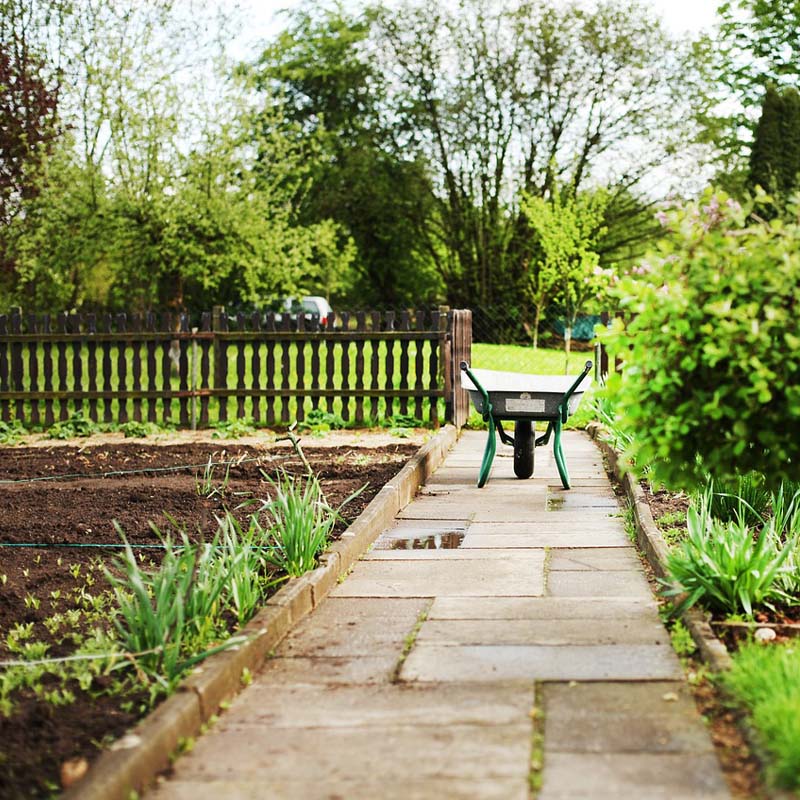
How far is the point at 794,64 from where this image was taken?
3397 centimetres

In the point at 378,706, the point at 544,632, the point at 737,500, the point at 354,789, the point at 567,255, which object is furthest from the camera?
the point at 567,255

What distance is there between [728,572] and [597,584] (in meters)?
0.89

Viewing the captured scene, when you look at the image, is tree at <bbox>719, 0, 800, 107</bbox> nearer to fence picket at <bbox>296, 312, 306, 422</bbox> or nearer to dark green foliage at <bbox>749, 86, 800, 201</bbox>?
dark green foliage at <bbox>749, 86, 800, 201</bbox>

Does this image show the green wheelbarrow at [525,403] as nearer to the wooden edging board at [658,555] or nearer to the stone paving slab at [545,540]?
the wooden edging board at [658,555]

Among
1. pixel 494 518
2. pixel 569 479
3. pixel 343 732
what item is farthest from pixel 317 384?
pixel 343 732

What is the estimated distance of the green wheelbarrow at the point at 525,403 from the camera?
7.72m

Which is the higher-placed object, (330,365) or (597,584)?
(330,365)

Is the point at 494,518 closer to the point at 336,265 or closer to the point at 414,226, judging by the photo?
the point at 336,265

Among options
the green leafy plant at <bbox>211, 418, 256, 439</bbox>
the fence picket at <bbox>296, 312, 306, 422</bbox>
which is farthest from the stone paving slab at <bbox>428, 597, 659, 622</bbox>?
the fence picket at <bbox>296, 312, 306, 422</bbox>

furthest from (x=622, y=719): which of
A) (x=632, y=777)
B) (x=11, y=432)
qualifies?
(x=11, y=432)

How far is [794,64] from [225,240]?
23.5m

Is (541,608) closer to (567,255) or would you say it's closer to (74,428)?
(74,428)

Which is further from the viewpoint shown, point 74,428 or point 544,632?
point 74,428

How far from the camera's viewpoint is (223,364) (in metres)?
12.0
